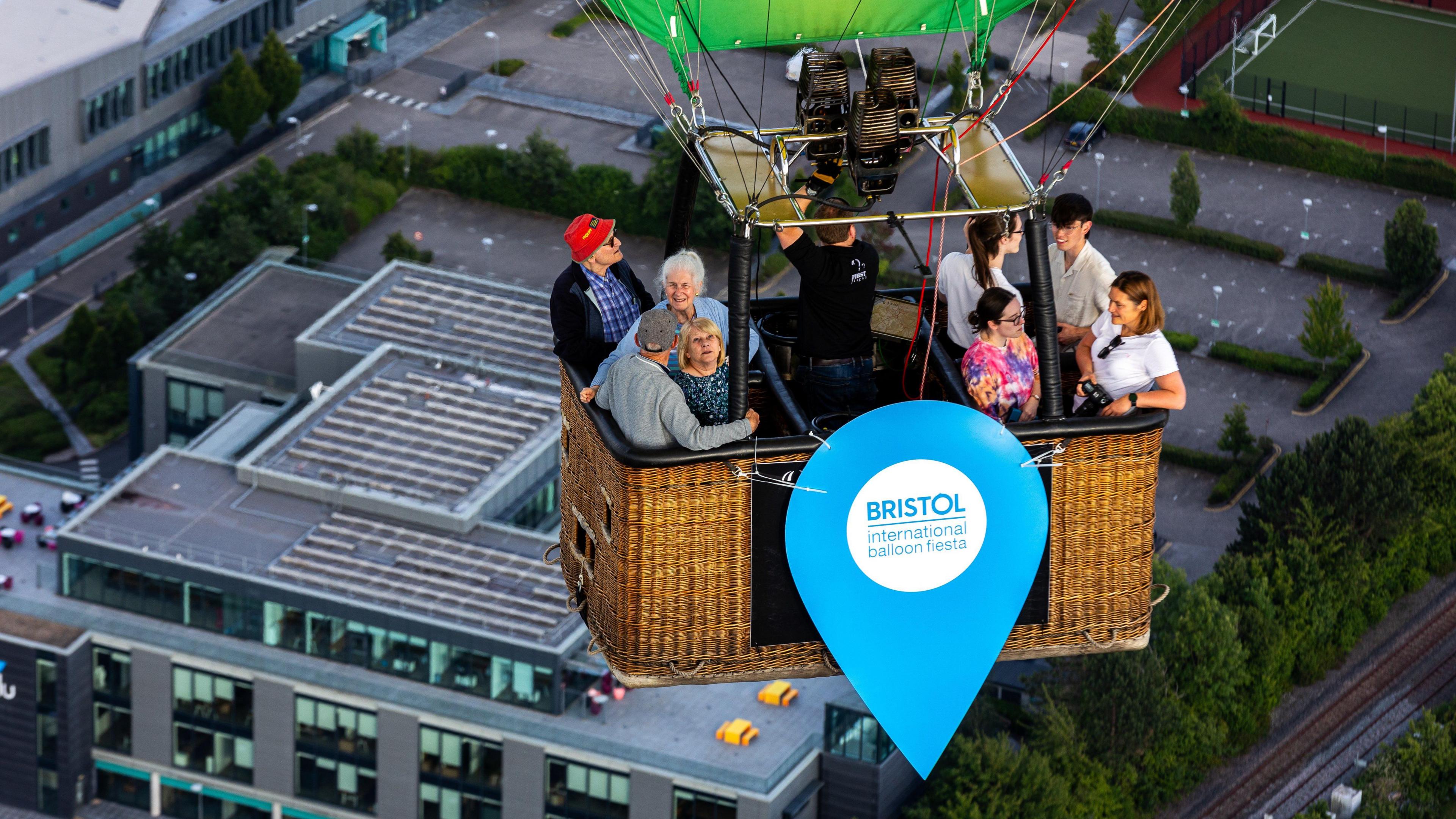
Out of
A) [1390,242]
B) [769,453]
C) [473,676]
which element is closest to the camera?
[769,453]

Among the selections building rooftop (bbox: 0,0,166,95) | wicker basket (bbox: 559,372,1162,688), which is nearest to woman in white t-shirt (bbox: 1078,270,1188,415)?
wicker basket (bbox: 559,372,1162,688)

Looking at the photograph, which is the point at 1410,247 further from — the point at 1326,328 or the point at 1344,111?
the point at 1344,111

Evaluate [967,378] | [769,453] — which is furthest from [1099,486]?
[769,453]

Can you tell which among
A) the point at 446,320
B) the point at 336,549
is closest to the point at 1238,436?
the point at 446,320

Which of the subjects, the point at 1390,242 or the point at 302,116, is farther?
the point at 302,116

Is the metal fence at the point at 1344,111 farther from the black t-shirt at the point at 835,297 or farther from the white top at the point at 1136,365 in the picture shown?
the white top at the point at 1136,365

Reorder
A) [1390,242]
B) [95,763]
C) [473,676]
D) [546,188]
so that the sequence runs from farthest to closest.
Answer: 1. [546,188]
2. [1390,242]
3. [95,763]
4. [473,676]

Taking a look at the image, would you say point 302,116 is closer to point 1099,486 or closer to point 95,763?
point 95,763
